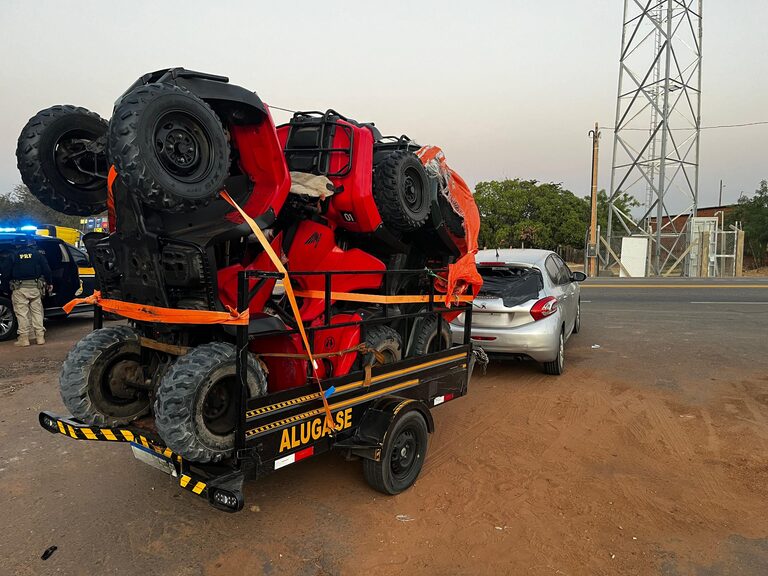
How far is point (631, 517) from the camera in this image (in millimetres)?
3514

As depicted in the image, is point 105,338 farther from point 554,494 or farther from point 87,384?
point 554,494

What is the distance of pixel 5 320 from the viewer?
370 inches

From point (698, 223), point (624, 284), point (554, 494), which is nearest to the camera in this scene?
point (554, 494)

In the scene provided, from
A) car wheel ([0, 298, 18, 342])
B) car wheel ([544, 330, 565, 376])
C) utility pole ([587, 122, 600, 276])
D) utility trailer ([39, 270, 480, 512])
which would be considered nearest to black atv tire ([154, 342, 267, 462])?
utility trailer ([39, 270, 480, 512])

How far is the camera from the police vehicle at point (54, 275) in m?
9.13

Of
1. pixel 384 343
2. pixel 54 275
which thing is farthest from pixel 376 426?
pixel 54 275

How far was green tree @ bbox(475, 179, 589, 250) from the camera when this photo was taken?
3500 cm

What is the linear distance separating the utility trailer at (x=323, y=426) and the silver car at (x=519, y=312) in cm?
198

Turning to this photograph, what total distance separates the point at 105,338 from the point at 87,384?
305 millimetres

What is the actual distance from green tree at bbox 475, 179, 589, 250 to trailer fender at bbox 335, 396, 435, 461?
32.0 metres

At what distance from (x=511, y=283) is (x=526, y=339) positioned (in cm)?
76

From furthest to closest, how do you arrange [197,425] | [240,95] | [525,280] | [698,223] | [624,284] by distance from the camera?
[698,223]
[624,284]
[525,280]
[240,95]
[197,425]

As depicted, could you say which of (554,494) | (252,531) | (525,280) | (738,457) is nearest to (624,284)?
(525,280)

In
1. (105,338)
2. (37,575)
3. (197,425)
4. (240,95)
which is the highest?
(240,95)
